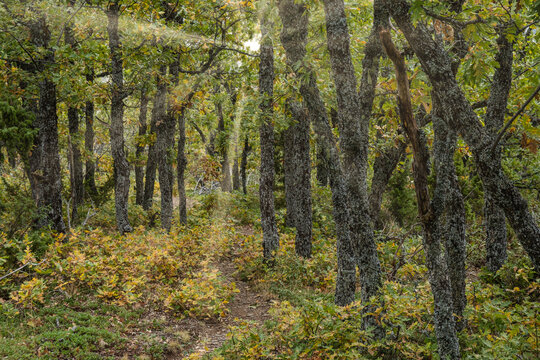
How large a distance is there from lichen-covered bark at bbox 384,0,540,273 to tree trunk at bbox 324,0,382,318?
0.99 m

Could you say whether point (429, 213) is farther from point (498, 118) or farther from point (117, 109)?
point (117, 109)

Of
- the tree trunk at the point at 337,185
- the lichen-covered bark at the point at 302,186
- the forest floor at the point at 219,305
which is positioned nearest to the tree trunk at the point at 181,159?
the forest floor at the point at 219,305

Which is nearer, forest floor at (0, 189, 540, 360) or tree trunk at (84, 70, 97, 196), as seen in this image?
forest floor at (0, 189, 540, 360)

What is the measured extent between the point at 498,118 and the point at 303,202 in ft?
18.4

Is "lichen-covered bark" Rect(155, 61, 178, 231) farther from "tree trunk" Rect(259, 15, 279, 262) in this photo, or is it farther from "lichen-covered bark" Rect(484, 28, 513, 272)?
"lichen-covered bark" Rect(484, 28, 513, 272)

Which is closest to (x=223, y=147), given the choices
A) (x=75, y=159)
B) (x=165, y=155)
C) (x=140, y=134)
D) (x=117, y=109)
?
(x=140, y=134)

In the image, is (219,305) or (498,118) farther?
(219,305)

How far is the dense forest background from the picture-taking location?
13.2ft

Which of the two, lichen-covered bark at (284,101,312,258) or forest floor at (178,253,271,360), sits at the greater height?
lichen-covered bark at (284,101,312,258)

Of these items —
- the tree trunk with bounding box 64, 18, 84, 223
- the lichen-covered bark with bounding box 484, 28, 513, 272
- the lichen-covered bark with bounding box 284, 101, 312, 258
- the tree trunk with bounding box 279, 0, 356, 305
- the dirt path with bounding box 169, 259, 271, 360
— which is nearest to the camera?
the tree trunk with bounding box 279, 0, 356, 305

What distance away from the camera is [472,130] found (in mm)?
3865

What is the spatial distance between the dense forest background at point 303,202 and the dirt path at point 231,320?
66mm

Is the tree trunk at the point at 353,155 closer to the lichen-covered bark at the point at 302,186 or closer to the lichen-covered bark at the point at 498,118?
the lichen-covered bark at the point at 498,118

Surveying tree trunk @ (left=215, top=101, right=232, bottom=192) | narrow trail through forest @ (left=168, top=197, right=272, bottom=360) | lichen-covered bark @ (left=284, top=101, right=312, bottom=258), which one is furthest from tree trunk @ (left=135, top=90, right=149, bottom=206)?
narrow trail through forest @ (left=168, top=197, right=272, bottom=360)
